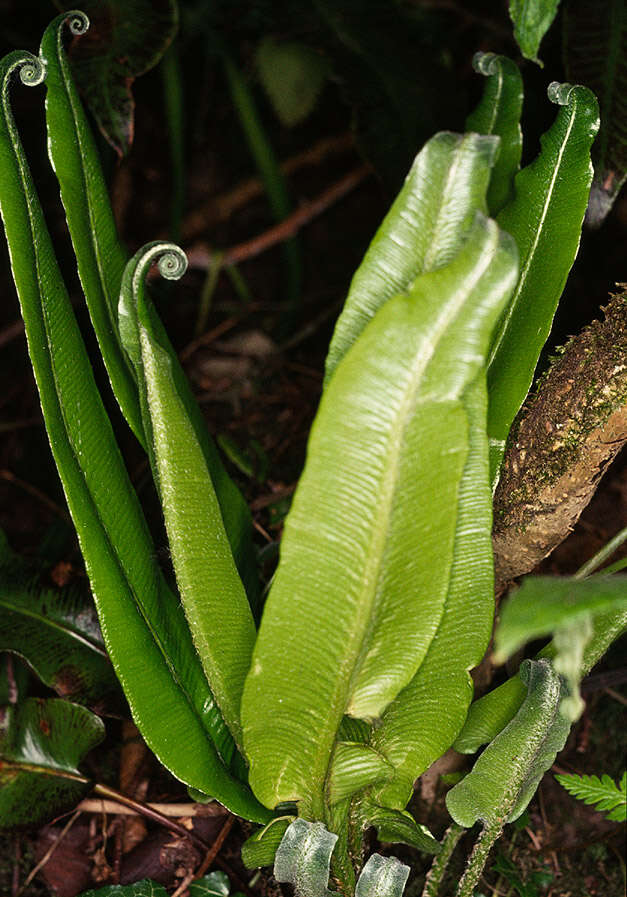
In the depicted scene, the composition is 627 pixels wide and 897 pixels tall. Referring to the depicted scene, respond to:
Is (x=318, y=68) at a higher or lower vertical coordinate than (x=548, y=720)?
higher

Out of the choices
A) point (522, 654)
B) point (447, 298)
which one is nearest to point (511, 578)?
point (522, 654)

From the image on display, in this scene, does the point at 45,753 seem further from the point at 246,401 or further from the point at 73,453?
the point at 246,401

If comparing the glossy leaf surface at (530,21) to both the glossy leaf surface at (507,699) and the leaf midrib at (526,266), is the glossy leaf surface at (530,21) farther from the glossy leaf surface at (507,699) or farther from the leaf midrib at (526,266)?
the glossy leaf surface at (507,699)

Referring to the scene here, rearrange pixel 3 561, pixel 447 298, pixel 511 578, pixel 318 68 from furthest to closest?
pixel 318 68, pixel 3 561, pixel 511 578, pixel 447 298

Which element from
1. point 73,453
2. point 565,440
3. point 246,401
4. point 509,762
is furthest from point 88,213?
point 246,401

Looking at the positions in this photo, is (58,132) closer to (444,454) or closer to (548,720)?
(444,454)

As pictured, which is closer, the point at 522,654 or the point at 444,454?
the point at 444,454

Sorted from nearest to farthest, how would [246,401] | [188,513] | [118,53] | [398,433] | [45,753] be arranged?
[398,433]
[188,513]
[45,753]
[118,53]
[246,401]

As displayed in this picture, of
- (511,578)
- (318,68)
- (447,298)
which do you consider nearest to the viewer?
(447,298)
